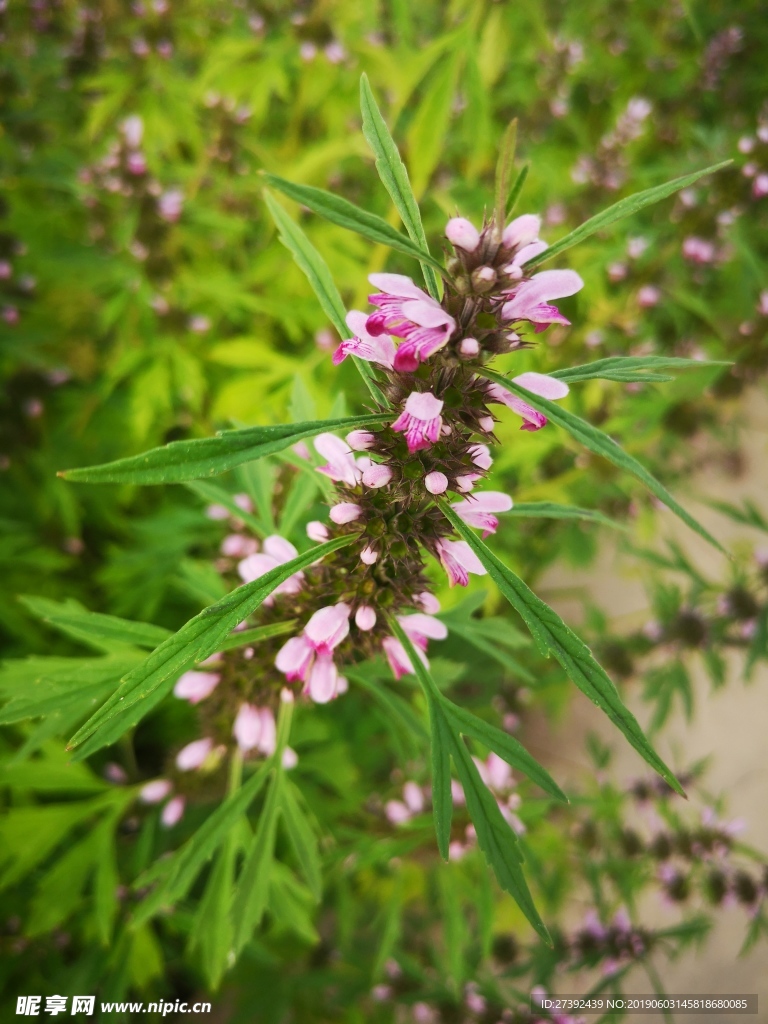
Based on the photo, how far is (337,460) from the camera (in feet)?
2.50

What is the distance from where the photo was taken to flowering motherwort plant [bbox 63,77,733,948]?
480 mm

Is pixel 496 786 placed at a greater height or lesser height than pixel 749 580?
lesser

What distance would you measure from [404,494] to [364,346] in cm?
17

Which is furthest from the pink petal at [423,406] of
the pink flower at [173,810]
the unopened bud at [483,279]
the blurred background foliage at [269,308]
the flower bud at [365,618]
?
the pink flower at [173,810]

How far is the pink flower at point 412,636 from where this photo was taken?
2.69 feet

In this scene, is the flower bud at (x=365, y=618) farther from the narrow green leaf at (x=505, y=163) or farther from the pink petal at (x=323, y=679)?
the narrow green leaf at (x=505, y=163)

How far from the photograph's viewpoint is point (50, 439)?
2.27 m

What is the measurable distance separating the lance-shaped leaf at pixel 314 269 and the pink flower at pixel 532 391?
13 cm

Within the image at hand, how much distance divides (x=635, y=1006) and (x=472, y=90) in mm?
3495

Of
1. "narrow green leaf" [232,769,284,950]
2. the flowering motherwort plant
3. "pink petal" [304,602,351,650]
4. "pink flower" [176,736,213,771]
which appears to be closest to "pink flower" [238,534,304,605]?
the flowering motherwort plant

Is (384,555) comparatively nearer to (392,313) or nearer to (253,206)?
(392,313)

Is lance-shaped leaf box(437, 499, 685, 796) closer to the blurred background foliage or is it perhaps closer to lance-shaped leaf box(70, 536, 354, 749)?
lance-shaped leaf box(70, 536, 354, 749)

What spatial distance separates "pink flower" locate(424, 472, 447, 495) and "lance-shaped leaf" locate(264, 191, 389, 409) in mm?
102

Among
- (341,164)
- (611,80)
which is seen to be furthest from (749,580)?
(611,80)
